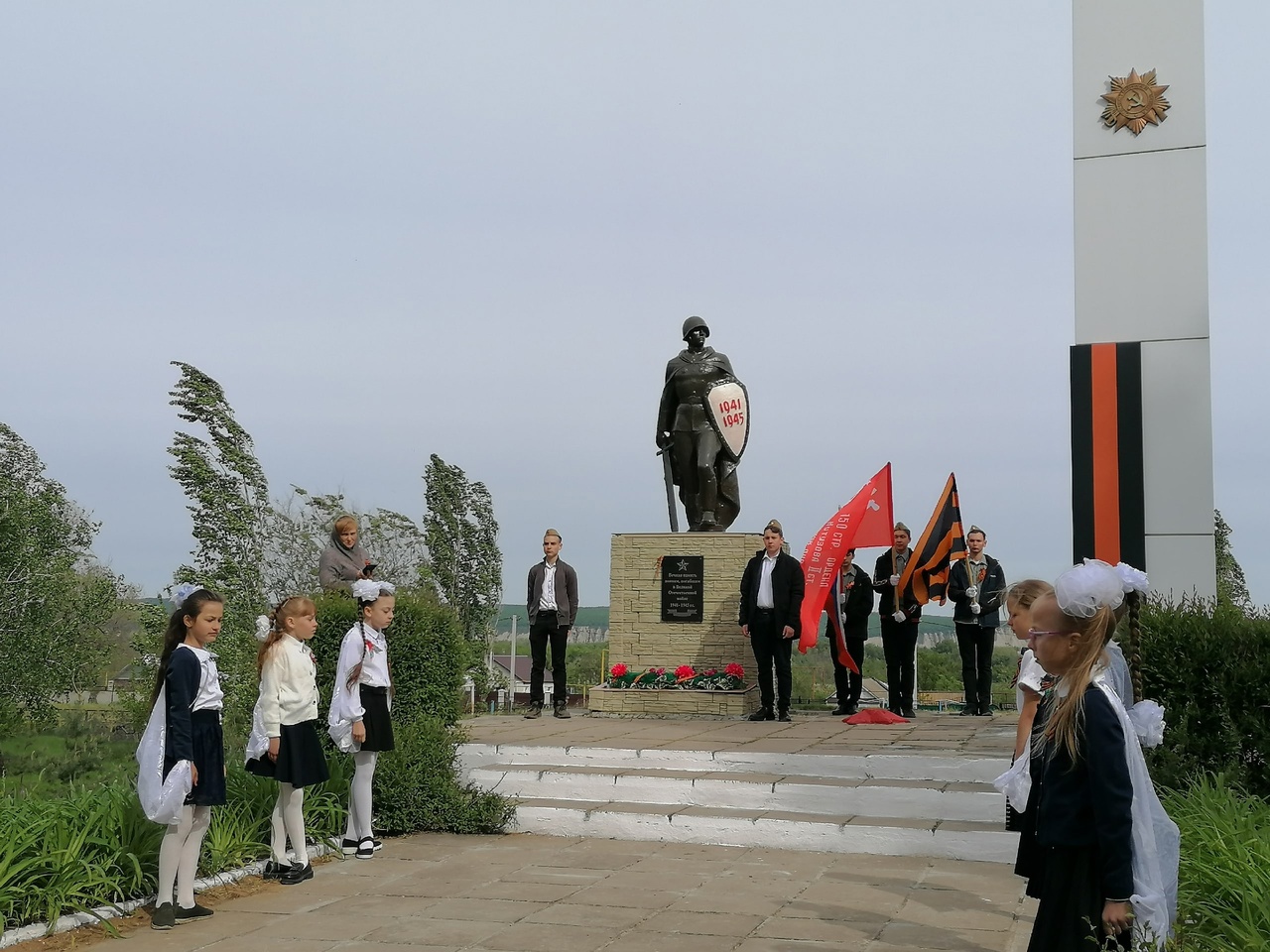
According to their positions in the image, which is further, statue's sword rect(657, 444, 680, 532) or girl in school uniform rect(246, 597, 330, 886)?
statue's sword rect(657, 444, 680, 532)

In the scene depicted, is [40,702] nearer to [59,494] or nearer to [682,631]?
[59,494]

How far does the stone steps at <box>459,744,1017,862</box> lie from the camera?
24.6ft

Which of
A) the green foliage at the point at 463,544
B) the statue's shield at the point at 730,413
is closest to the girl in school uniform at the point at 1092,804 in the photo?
the statue's shield at the point at 730,413

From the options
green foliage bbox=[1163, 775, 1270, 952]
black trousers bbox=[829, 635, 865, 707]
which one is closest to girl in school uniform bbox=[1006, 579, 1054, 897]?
green foliage bbox=[1163, 775, 1270, 952]

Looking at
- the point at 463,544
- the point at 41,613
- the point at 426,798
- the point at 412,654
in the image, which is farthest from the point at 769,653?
the point at 463,544

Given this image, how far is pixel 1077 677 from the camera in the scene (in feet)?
10.7

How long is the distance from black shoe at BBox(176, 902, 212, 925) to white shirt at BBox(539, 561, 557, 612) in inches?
256

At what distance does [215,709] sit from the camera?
6.12m

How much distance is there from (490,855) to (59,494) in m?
44.0

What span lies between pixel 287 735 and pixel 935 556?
7.90 metres

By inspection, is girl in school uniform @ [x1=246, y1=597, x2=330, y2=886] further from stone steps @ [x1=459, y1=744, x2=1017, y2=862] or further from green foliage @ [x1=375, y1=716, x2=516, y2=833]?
stone steps @ [x1=459, y1=744, x2=1017, y2=862]

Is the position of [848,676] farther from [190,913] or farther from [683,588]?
[190,913]

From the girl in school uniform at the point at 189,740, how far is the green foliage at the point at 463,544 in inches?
1924

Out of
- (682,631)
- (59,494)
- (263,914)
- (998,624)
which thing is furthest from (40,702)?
(263,914)
